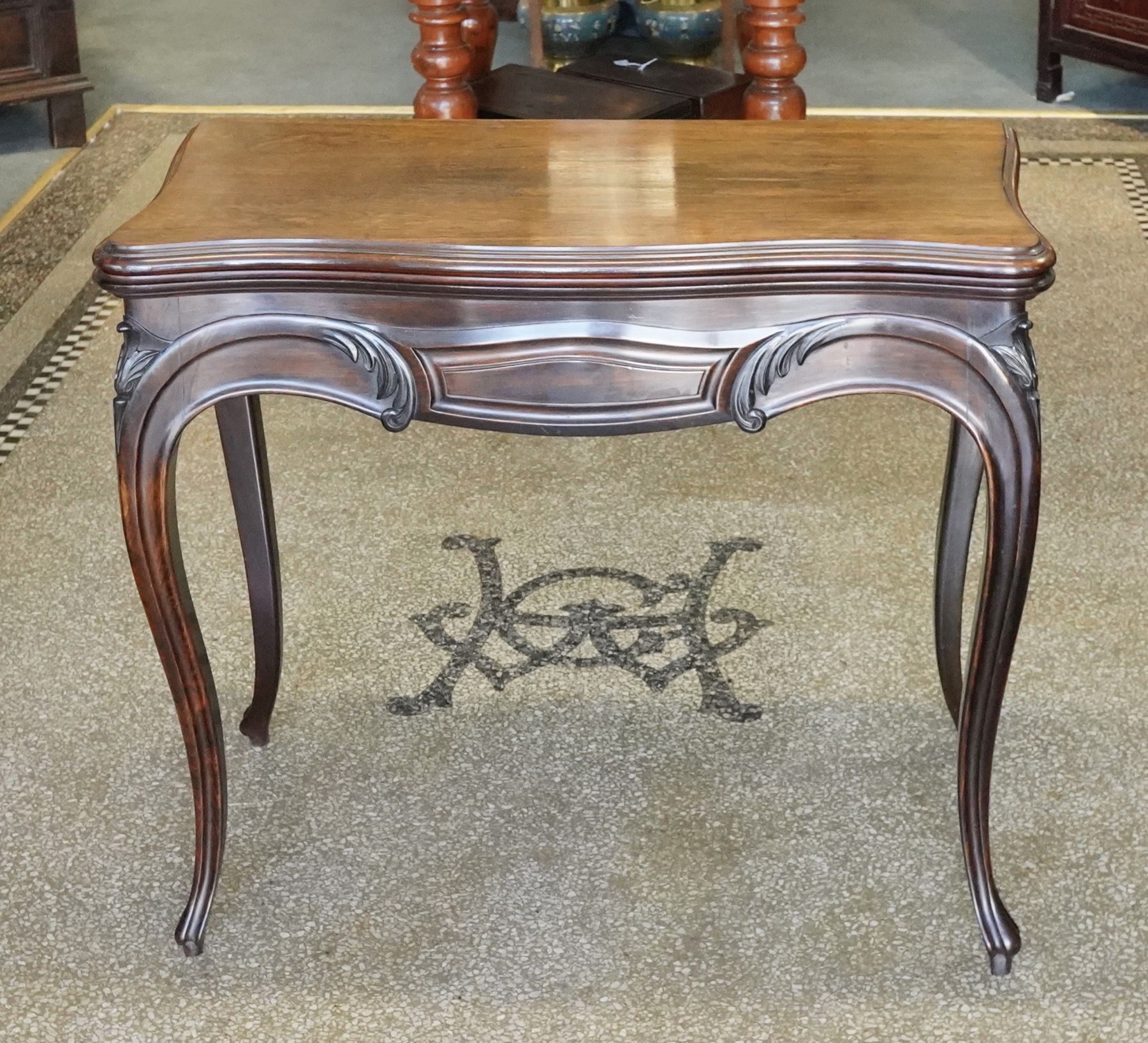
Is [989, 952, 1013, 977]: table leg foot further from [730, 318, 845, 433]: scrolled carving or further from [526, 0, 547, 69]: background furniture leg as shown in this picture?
[526, 0, 547, 69]: background furniture leg

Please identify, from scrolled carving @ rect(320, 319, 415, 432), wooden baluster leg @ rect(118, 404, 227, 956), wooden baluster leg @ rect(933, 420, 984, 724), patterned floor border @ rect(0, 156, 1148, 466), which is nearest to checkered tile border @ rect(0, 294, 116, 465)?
patterned floor border @ rect(0, 156, 1148, 466)

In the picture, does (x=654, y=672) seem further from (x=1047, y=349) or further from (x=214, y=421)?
(x=1047, y=349)

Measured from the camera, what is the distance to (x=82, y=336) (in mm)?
2793

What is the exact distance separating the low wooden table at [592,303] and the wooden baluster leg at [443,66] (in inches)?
50.1

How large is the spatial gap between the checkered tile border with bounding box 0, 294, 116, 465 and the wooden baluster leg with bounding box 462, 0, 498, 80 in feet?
3.03

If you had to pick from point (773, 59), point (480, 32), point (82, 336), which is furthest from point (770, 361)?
point (480, 32)

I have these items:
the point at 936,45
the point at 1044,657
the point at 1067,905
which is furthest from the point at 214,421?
the point at 936,45

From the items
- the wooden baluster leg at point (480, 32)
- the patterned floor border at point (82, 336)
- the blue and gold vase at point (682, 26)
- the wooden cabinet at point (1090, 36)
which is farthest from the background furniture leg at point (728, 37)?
the wooden cabinet at point (1090, 36)

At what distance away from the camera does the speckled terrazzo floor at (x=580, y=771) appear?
1.40m

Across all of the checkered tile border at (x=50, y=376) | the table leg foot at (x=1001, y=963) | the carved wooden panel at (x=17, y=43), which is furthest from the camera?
the carved wooden panel at (x=17, y=43)

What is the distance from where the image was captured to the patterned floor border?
249 centimetres

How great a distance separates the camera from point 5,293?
2973 mm

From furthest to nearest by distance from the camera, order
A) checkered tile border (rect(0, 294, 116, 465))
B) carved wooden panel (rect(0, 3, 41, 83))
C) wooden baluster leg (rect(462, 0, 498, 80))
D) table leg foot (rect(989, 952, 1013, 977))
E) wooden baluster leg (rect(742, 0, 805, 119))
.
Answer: carved wooden panel (rect(0, 3, 41, 83))
wooden baluster leg (rect(462, 0, 498, 80))
checkered tile border (rect(0, 294, 116, 465))
wooden baluster leg (rect(742, 0, 805, 119))
table leg foot (rect(989, 952, 1013, 977))

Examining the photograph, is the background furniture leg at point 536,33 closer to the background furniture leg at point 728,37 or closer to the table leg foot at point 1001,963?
the background furniture leg at point 728,37
